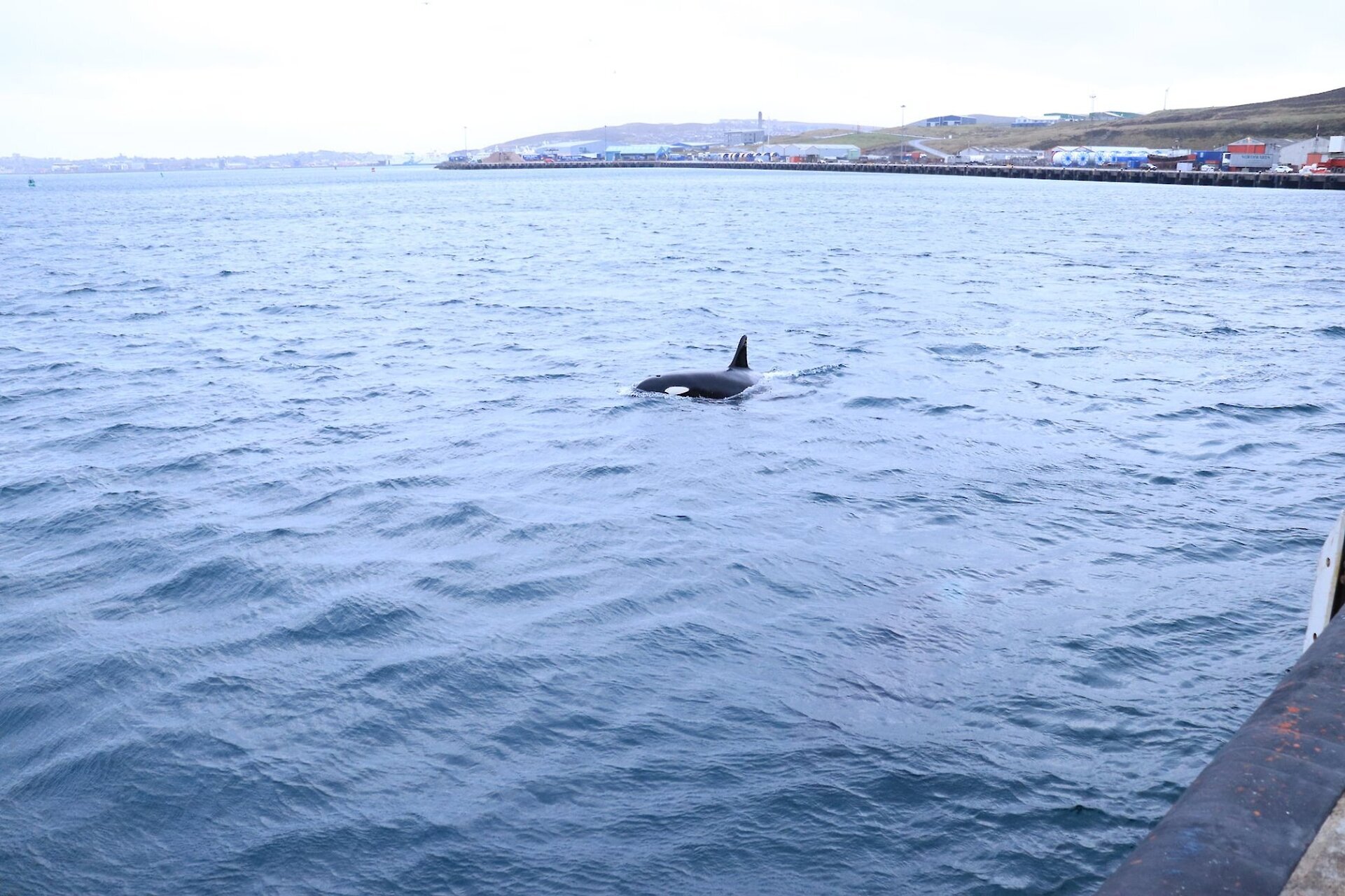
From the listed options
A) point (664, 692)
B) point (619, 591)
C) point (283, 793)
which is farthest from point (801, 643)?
point (283, 793)

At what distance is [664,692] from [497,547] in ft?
14.4

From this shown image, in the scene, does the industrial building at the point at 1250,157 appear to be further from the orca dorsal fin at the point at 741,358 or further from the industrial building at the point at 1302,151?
the orca dorsal fin at the point at 741,358

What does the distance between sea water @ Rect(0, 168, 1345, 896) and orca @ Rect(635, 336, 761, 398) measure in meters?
0.42

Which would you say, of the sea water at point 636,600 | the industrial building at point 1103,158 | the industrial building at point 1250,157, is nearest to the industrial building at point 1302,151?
the industrial building at point 1250,157

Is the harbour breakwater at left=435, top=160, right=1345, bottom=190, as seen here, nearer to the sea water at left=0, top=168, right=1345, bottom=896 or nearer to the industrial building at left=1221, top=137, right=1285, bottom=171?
the industrial building at left=1221, top=137, right=1285, bottom=171

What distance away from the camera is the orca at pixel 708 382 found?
21.5 m

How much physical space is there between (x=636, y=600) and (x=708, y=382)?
9973 mm

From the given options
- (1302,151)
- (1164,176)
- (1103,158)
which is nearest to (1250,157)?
(1302,151)

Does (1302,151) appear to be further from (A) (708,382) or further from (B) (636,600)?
(B) (636,600)

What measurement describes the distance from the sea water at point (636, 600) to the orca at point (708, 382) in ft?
1.39

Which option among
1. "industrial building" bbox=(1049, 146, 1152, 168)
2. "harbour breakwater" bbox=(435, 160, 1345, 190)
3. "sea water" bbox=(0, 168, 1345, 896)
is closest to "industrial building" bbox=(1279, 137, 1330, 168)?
"harbour breakwater" bbox=(435, 160, 1345, 190)

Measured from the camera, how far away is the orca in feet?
70.6

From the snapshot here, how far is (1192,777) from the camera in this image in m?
8.20

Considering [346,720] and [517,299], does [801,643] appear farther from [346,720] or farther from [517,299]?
[517,299]
